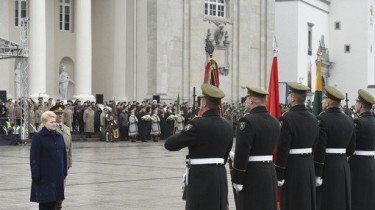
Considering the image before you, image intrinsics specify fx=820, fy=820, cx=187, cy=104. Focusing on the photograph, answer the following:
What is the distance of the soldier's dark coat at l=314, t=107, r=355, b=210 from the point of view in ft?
39.8

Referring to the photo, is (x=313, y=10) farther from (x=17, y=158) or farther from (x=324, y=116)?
(x=324, y=116)

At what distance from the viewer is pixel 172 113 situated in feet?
139

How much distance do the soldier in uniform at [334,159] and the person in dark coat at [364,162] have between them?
2.10 ft

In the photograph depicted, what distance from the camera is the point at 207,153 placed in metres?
10.3

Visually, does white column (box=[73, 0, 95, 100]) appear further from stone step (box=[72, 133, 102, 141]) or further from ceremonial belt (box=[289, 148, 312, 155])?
ceremonial belt (box=[289, 148, 312, 155])

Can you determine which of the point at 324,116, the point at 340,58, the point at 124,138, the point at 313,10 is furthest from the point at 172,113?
the point at 340,58

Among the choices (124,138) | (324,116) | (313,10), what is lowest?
(124,138)

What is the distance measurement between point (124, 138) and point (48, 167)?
28797mm

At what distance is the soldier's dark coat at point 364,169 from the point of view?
12.9m

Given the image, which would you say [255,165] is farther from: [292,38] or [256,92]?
[292,38]

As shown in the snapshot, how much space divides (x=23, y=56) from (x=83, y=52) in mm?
12885

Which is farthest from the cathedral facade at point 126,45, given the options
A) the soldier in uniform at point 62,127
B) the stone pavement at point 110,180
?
the soldier in uniform at point 62,127

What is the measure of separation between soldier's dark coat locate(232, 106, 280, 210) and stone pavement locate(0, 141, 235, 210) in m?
4.92

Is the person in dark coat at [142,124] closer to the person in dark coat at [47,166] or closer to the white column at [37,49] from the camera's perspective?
the white column at [37,49]
